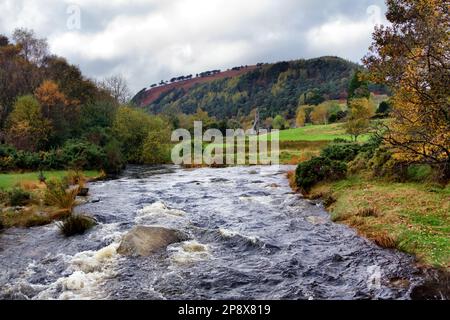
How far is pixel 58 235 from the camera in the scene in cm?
1636

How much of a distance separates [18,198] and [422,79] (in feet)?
70.7

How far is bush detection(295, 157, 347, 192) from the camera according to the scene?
2441 centimetres

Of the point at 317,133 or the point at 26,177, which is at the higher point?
the point at 317,133

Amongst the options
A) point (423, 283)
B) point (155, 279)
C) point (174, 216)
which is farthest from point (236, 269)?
point (174, 216)

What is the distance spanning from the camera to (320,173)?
24562 millimetres

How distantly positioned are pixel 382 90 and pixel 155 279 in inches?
7034

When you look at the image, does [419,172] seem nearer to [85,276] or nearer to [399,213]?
[399,213]

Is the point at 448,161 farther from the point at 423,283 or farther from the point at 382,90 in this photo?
the point at 382,90

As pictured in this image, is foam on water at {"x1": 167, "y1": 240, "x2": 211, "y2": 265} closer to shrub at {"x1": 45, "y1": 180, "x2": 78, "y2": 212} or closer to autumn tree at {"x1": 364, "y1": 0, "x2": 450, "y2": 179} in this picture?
shrub at {"x1": 45, "y1": 180, "x2": 78, "y2": 212}

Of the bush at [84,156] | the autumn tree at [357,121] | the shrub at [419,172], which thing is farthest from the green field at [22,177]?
the autumn tree at [357,121]

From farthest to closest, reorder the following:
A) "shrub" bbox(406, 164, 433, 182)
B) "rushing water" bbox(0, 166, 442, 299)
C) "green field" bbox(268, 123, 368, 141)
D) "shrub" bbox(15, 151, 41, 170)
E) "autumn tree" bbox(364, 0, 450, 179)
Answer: "green field" bbox(268, 123, 368, 141)
"shrub" bbox(15, 151, 41, 170)
"shrub" bbox(406, 164, 433, 182)
"autumn tree" bbox(364, 0, 450, 179)
"rushing water" bbox(0, 166, 442, 299)

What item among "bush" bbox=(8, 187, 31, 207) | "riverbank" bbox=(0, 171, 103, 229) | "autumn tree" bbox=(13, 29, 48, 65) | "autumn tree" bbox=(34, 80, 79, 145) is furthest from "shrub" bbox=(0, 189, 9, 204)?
"autumn tree" bbox=(13, 29, 48, 65)

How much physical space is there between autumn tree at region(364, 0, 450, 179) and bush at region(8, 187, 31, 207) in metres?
19.5

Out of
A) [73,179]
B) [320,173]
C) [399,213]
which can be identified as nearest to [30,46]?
[73,179]
